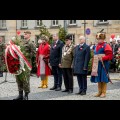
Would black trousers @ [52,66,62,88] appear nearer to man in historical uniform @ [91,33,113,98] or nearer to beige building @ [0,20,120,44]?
man in historical uniform @ [91,33,113,98]

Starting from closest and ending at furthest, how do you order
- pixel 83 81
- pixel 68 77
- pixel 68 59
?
1. pixel 83 81
2. pixel 68 59
3. pixel 68 77

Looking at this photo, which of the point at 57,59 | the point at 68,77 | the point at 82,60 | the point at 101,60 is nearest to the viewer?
the point at 101,60

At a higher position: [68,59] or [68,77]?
[68,59]

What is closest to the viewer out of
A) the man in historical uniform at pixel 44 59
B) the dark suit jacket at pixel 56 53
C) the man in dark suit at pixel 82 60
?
the man in dark suit at pixel 82 60

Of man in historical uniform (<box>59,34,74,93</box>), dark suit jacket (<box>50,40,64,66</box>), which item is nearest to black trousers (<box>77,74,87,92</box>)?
man in historical uniform (<box>59,34,74,93</box>)

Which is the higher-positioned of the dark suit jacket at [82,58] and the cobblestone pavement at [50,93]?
the dark suit jacket at [82,58]

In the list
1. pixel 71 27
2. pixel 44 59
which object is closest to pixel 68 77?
pixel 44 59

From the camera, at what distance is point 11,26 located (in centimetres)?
4369

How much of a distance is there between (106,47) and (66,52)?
1.69 m

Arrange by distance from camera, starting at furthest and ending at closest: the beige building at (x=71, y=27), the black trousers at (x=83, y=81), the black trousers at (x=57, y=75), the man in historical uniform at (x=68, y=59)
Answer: the beige building at (x=71, y=27)
the black trousers at (x=57, y=75)
the man in historical uniform at (x=68, y=59)
the black trousers at (x=83, y=81)

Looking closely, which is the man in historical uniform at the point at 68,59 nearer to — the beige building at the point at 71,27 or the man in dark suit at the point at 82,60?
the man in dark suit at the point at 82,60

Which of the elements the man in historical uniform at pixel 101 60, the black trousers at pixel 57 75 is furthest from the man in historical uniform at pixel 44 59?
the man in historical uniform at pixel 101 60

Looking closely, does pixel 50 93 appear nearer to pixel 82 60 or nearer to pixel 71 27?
pixel 82 60

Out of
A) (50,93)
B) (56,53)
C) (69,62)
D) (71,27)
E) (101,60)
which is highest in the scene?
(71,27)
